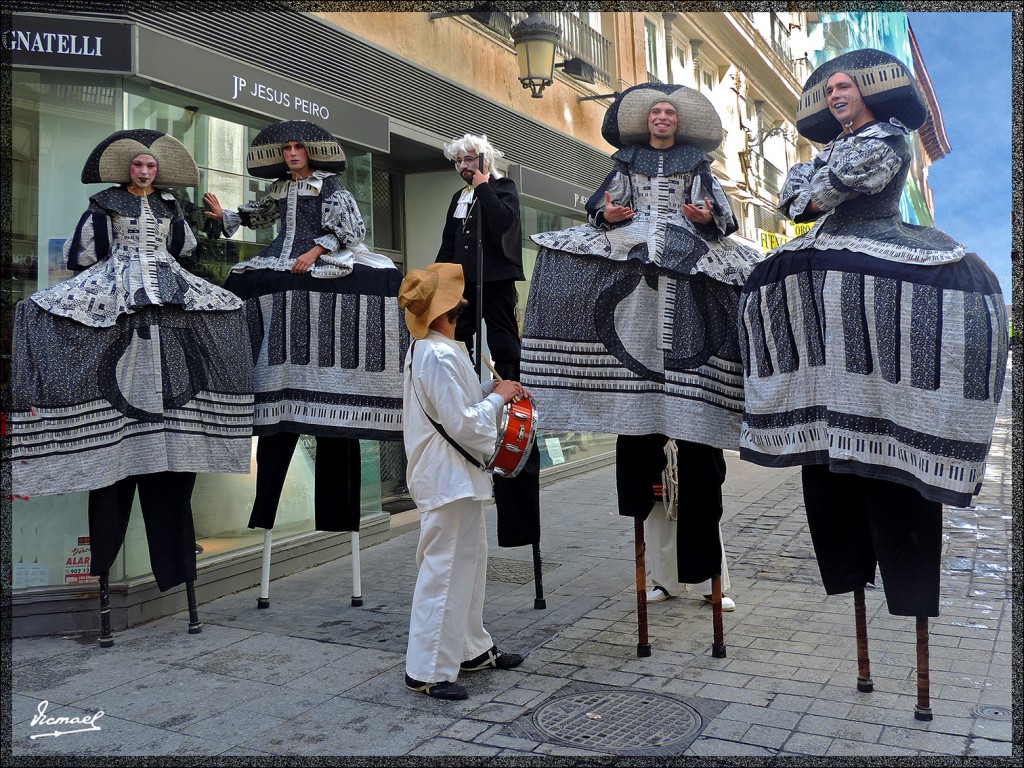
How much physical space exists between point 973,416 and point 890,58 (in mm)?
1455

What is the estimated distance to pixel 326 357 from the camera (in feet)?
16.6

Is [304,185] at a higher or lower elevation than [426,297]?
higher

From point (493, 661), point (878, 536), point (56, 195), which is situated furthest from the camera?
point (56, 195)

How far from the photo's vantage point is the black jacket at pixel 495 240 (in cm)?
504

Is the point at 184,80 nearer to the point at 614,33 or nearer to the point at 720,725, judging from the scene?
the point at 720,725

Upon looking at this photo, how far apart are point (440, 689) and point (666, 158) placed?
8.14ft

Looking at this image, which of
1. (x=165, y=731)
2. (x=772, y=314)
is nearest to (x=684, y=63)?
(x=772, y=314)

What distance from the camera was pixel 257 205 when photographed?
5.22 meters

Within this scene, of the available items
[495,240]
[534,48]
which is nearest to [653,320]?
[495,240]

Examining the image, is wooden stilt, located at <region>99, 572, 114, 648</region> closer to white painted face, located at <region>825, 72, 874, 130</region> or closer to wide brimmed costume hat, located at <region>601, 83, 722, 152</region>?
→ wide brimmed costume hat, located at <region>601, 83, 722, 152</region>

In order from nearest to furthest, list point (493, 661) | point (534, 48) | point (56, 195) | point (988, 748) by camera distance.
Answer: point (988, 748) < point (493, 661) < point (56, 195) < point (534, 48)

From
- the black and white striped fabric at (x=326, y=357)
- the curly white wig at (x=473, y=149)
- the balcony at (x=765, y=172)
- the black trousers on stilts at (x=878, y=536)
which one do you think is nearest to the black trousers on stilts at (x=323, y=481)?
the black and white striped fabric at (x=326, y=357)

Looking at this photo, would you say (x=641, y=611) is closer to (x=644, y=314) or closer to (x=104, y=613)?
(x=644, y=314)

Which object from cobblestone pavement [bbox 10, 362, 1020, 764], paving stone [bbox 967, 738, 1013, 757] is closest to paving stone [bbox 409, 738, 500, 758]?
cobblestone pavement [bbox 10, 362, 1020, 764]
